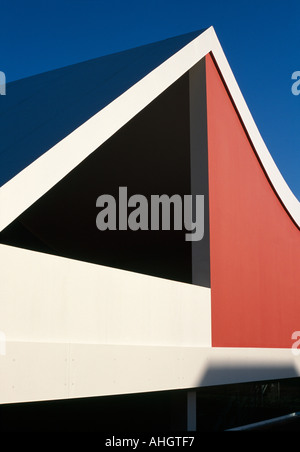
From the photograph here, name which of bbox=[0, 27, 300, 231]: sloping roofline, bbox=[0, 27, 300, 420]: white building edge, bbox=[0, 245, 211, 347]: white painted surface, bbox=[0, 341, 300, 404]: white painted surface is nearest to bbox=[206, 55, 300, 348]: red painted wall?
bbox=[0, 27, 300, 231]: sloping roofline

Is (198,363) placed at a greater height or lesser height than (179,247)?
lesser

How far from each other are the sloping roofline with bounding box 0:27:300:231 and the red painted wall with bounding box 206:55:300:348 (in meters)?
0.36

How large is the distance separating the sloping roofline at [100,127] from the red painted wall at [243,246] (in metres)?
0.36

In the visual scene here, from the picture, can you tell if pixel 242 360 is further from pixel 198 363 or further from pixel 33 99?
pixel 33 99

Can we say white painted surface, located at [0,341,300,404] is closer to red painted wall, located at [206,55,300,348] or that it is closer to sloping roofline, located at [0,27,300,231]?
red painted wall, located at [206,55,300,348]

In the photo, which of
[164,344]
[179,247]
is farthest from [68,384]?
[179,247]

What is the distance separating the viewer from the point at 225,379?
8.65 metres

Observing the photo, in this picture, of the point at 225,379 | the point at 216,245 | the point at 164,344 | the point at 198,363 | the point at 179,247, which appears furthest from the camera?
the point at 179,247

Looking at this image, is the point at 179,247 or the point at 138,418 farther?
the point at 138,418

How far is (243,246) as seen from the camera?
10.4 m

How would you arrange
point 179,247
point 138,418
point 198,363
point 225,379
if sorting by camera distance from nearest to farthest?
1. point 198,363
2. point 225,379
3. point 179,247
4. point 138,418

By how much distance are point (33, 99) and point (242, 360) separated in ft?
18.5

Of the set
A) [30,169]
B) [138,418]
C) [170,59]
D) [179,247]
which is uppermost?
[170,59]

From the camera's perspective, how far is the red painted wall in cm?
932
